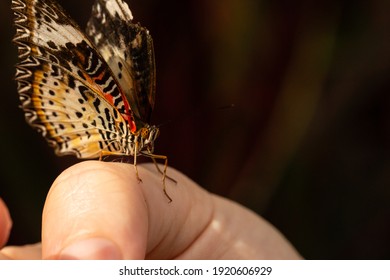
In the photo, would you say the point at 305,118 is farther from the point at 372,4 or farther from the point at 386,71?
the point at 372,4

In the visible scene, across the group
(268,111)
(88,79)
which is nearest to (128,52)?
(88,79)

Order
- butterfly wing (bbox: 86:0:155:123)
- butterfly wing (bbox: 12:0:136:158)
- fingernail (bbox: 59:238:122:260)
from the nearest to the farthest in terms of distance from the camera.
→ fingernail (bbox: 59:238:122:260), butterfly wing (bbox: 12:0:136:158), butterfly wing (bbox: 86:0:155:123)

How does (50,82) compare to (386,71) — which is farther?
(386,71)

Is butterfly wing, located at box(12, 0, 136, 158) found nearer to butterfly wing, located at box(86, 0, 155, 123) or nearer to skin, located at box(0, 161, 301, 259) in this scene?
butterfly wing, located at box(86, 0, 155, 123)

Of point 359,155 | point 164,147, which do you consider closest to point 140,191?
point 164,147

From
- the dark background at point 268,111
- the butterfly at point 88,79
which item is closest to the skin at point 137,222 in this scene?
the butterfly at point 88,79

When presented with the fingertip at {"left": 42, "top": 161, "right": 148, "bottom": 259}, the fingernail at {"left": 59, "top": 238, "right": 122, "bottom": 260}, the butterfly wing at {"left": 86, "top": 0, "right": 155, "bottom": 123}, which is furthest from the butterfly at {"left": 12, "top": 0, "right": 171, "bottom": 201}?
the fingernail at {"left": 59, "top": 238, "right": 122, "bottom": 260}
